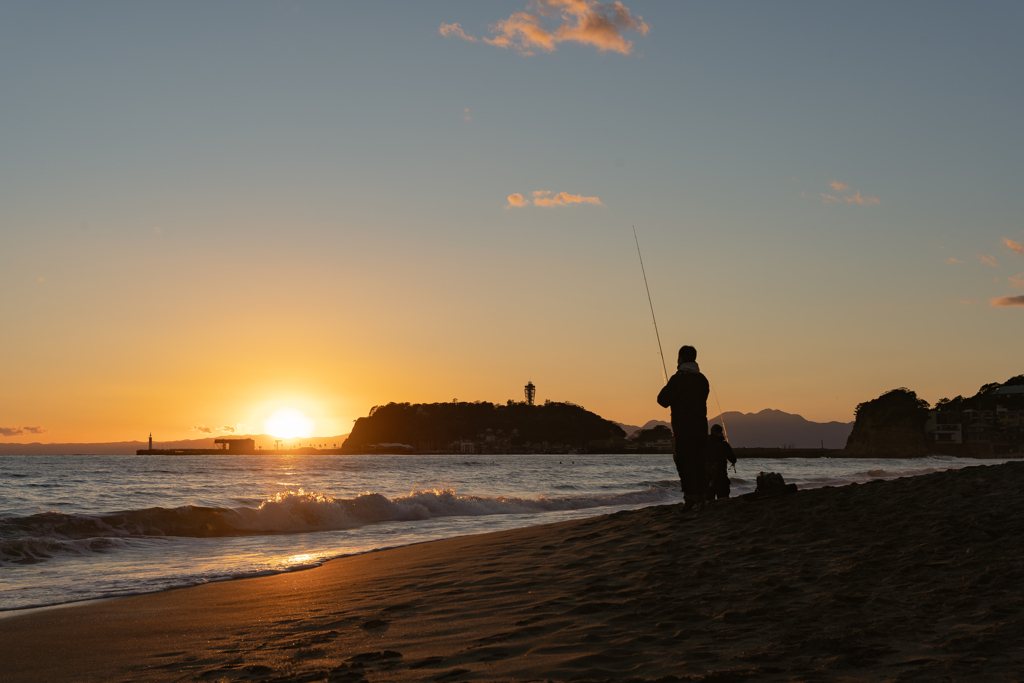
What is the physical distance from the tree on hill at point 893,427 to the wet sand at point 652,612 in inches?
5064

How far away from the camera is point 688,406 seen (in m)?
8.40

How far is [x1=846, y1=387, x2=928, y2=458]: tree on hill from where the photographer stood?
120m

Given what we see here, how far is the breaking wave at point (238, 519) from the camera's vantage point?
36.0 ft

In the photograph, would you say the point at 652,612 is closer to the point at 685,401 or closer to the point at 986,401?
the point at 685,401

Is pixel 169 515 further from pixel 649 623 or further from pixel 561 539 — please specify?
pixel 649 623

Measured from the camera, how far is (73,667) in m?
4.65

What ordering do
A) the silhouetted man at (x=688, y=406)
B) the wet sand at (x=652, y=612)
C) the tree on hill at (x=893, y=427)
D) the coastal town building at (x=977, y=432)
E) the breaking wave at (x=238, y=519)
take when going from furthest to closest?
1. the tree on hill at (x=893, y=427)
2. the coastal town building at (x=977, y=432)
3. the breaking wave at (x=238, y=519)
4. the silhouetted man at (x=688, y=406)
5. the wet sand at (x=652, y=612)

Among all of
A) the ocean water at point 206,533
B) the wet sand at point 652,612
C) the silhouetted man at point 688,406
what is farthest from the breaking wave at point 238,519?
the silhouetted man at point 688,406

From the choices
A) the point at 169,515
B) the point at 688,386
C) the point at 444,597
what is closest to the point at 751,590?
the point at 444,597

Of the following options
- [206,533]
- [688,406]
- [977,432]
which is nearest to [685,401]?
[688,406]

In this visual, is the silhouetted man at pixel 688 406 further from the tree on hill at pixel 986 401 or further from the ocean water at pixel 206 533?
the tree on hill at pixel 986 401

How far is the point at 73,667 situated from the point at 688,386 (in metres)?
6.62

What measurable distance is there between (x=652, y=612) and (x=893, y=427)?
137 meters

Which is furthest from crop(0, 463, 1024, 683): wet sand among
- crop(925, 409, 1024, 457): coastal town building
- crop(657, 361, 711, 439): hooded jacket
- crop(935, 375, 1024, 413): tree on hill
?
crop(935, 375, 1024, 413): tree on hill
